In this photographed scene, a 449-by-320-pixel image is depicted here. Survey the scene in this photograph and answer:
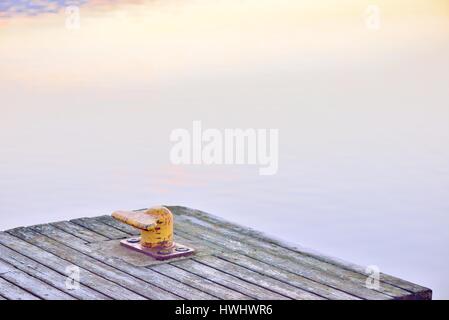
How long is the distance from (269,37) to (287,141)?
25.3 ft

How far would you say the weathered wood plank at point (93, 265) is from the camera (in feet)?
17.3

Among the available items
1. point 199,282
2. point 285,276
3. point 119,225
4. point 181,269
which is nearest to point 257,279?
point 285,276

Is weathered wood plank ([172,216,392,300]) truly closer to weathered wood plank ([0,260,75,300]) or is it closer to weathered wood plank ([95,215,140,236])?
weathered wood plank ([95,215,140,236])

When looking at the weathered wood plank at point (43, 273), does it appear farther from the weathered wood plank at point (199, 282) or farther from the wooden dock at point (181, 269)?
the weathered wood plank at point (199, 282)

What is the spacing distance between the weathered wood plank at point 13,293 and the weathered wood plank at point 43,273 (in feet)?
0.60

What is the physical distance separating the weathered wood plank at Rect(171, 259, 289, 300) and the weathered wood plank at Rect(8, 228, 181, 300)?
0.37 metres

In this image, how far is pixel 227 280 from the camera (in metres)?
5.49

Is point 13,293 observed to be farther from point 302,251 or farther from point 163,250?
point 302,251

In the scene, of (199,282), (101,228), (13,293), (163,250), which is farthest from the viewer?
(101,228)

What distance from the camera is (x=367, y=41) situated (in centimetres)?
2219

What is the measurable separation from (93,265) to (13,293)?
67 centimetres

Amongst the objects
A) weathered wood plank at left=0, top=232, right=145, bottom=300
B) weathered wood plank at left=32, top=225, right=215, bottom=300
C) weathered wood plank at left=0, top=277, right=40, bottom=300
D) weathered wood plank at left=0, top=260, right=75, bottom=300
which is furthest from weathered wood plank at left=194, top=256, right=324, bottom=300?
weathered wood plank at left=0, top=277, right=40, bottom=300
